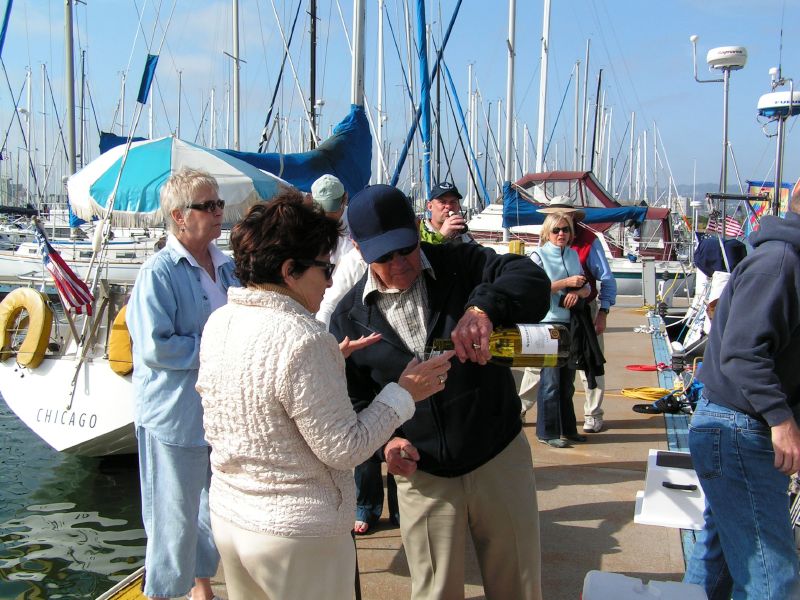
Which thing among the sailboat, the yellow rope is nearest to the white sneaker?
the yellow rope

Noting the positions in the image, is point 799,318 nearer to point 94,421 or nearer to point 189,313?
point 189,313

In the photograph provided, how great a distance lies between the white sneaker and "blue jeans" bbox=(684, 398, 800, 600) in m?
3.67

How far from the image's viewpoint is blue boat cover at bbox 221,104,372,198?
9.42 m

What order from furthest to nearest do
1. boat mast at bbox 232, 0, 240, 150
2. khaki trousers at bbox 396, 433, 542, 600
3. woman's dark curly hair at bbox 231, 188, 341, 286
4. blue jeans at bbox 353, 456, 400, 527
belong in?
1. boat mast at bbox 232, 0, 240, 150
2. blue jeans at bbox 353, 456, 400, 527
3. khaki trousers at bbox 396, 433, 542, 600
4. woman's dark curly hair at bbox 231, 188, 341, 286

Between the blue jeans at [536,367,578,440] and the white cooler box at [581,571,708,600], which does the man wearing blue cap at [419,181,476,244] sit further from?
the white cooler box at [581,571,708,600]

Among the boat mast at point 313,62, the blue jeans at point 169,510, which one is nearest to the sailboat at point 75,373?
the blue jeans at point 169,510

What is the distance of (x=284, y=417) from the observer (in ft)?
6.07

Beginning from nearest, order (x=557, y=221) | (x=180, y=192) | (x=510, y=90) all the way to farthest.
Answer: (x=180, y=192) → (x=557, y=221) → (x=510, y=90)

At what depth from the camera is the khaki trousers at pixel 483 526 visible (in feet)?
8.20

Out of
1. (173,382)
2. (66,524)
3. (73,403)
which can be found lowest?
(66,524)

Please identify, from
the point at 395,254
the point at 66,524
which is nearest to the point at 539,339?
the point at 395,254

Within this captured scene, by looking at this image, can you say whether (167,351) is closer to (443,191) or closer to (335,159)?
(443,191)

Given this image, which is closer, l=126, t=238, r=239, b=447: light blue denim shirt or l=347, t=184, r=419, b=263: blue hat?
l=347, t=184, r=419, b=263: blue hat

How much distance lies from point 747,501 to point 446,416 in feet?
3.36
